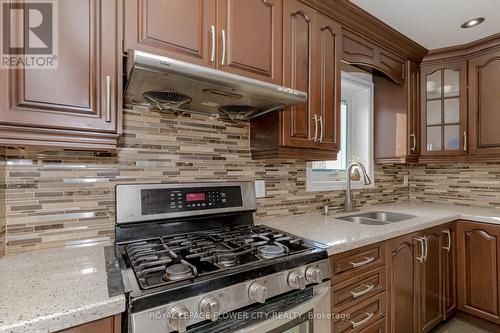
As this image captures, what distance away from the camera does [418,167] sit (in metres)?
2.85

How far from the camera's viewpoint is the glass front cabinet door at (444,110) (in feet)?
7.58

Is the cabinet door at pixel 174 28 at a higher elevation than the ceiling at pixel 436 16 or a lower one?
lower

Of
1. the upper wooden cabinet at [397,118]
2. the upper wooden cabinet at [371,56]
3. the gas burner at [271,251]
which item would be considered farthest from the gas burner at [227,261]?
the upper wooden cabinet at [397,118]

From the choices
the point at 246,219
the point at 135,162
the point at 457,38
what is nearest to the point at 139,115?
the point at 135,162

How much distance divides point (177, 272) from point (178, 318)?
0.13 m

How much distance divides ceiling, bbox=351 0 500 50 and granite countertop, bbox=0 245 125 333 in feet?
6.63

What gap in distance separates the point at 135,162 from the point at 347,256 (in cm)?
114

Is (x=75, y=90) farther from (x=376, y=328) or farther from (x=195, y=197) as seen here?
(x=376, y=328)

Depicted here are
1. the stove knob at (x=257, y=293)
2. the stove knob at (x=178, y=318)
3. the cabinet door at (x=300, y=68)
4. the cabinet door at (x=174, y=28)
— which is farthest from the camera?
the cabinet door at (x=300, y=68)

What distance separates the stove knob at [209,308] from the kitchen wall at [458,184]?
2756 mm

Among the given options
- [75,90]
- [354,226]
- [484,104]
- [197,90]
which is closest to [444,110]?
[484,104]

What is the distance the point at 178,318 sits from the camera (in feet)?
2.50

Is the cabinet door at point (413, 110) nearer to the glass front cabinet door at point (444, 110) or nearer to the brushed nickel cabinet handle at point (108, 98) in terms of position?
the glass front cabinet door at point (444, 110)

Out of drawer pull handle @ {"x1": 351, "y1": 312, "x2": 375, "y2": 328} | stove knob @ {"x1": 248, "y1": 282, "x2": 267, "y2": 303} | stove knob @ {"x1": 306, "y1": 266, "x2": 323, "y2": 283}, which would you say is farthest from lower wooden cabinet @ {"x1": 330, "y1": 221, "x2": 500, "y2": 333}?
stove knob @ {"x1": 248, "y1": 282, "x2": 267, "y2": 303}
